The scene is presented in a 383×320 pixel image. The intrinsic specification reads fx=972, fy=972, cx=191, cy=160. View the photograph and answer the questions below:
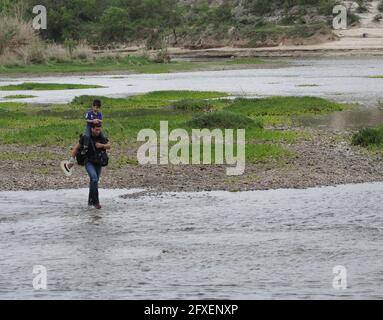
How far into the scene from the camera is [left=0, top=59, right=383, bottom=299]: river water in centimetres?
1382

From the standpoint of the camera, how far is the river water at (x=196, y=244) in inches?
544

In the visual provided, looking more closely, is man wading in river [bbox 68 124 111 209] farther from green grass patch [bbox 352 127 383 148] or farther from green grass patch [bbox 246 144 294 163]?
green grass patch [bbox 352 127 383 148]

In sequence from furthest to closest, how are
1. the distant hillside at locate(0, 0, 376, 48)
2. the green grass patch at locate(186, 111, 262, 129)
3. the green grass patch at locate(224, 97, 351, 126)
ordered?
1. the distant hillside at locate(0, 0, 376, 48)
2. the green grass patch at locate(224, 97, 351, 126)
3. the green grass patch at locate(186, 111, 262, 129)

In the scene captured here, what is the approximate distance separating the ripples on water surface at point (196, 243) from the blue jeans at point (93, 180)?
9.8 inches

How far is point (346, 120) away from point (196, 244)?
67.7ft

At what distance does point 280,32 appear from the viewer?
114 meters

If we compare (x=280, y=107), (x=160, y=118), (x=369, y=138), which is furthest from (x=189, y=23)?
(x=369, y=138)

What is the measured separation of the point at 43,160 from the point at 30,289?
12015mm

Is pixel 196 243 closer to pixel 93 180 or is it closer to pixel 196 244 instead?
pixel 196 244

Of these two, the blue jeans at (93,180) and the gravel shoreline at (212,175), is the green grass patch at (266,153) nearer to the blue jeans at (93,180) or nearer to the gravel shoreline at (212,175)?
the gravel shoreline at (212,175)

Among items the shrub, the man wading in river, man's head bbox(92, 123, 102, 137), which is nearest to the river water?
the man wading in river

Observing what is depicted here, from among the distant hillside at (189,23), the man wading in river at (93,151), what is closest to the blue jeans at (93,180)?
the man wading in river at (93,151)

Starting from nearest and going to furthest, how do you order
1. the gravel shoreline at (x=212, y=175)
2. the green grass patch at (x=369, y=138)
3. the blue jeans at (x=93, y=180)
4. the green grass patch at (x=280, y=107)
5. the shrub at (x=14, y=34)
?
the blue jeans at (x=93, y=180)
the gravel shoreline at (x=212, y=175)
the green grass patch at (x=369, y=138)
the green grass patch at (x=280, y=107)
the shrub at (x=14, y=34)

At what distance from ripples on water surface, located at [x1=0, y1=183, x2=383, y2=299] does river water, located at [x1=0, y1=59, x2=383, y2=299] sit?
0.06 feet
